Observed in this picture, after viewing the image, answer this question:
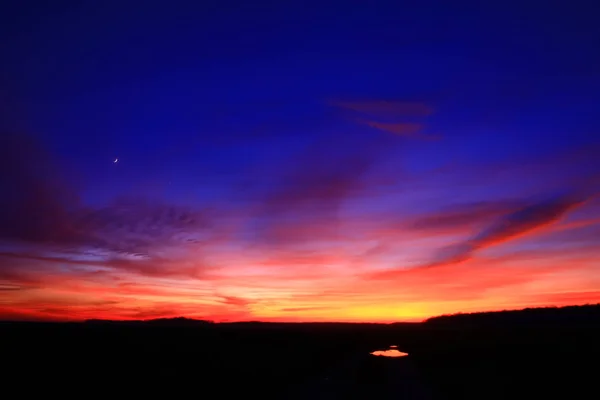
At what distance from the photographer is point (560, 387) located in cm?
2345

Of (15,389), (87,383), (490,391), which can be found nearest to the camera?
(15,389)

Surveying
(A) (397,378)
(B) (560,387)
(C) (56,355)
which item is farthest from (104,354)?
(B) (560,387)

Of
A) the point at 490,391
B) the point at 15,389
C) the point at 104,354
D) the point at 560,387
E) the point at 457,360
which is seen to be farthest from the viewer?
the point at 457,360

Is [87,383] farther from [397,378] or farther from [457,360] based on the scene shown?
[457,360]

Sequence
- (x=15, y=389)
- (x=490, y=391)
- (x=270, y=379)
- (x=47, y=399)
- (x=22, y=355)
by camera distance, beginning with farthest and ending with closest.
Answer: (x=22, y=355) < (x=270, y=379) < (x=490, y=391) < (x=15, y=389) < (x=47, y=399)

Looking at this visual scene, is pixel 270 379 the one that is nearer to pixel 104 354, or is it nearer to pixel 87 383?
pixel 87 383

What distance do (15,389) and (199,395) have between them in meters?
6.78

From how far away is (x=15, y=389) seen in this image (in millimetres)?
18297

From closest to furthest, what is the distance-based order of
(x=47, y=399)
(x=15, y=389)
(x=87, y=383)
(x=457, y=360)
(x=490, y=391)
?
(x=47, y=399) → (x=15, y=389) → (x=87, y=383) → (x=490, y=391) → (x=457, y=360)

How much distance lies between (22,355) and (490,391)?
86.0ft

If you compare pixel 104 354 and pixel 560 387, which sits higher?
pixel 104 354

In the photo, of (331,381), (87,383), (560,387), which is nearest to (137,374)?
(87,383)

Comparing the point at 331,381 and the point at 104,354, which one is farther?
the point at 104,354

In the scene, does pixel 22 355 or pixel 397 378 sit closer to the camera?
pixel 397 378
